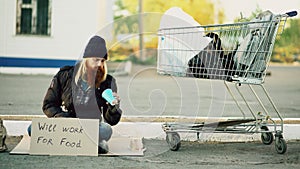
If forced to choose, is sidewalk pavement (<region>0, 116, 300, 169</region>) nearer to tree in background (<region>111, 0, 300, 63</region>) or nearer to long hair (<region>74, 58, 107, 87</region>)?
long hair (<region>74, 58, 107, 87</region>)

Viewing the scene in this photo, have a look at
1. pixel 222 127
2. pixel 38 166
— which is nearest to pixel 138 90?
pixel 222 127

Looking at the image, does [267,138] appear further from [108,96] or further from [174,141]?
[108,96]

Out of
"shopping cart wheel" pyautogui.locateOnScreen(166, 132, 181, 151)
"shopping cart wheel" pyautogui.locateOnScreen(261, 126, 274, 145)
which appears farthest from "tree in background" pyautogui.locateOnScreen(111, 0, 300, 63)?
"shopping cart wheel" pyautogui.locateOnScreen(166, 132, 181, 151)

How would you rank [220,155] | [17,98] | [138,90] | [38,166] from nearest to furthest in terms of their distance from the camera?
[38,166], [220,155], [17,98], [138,90]

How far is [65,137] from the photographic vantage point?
185 inches

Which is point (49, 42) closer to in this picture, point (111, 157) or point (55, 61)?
point (55, 61)

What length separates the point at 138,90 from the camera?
37.0ft

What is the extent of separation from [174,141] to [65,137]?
39.2 inches

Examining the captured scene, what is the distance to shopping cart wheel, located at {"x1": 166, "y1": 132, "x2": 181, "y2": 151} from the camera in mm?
5000

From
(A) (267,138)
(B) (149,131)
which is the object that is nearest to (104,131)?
(B) (149,131)

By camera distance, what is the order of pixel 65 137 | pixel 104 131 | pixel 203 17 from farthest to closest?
pixel 203 17, pixel 104 131, pixel 65 137

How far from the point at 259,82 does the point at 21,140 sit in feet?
7.36

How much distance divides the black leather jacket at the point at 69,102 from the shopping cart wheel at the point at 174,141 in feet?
1.79

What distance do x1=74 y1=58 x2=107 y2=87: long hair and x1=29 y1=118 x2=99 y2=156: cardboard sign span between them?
37 cm
